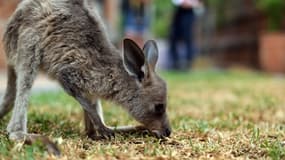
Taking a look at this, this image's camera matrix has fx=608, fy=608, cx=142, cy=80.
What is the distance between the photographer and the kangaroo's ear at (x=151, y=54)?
402 centimetres

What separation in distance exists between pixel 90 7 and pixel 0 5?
6.55m

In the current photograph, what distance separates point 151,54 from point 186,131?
588 millimetres

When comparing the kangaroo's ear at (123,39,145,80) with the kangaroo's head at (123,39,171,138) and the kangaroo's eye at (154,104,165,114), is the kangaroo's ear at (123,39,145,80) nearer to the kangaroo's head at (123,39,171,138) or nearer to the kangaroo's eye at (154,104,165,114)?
the kangaroo's head at (123,39,171,138)

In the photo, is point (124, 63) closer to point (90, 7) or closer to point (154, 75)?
point (154, 75)

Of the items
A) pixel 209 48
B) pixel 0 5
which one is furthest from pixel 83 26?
pixel 209 48

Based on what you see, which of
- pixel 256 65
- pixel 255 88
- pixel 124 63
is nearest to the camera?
pixel 124 63

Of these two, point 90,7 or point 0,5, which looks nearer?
point 90,7

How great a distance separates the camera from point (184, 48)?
1207 cm

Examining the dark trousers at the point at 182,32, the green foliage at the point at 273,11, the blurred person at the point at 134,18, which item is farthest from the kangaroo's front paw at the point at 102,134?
the green foliage at the point at 273,11

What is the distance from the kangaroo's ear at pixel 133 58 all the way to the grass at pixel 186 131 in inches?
17.0

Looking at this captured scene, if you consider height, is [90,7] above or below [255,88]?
above

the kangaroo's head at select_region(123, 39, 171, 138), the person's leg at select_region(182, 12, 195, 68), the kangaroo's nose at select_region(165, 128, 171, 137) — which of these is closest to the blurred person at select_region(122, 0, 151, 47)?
the person's leg at select_region(182, 12, 195, 68)

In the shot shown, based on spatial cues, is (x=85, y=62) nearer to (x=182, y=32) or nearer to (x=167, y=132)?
(x=167, y=132)

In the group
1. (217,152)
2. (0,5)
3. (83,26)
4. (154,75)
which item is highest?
(0,5)
